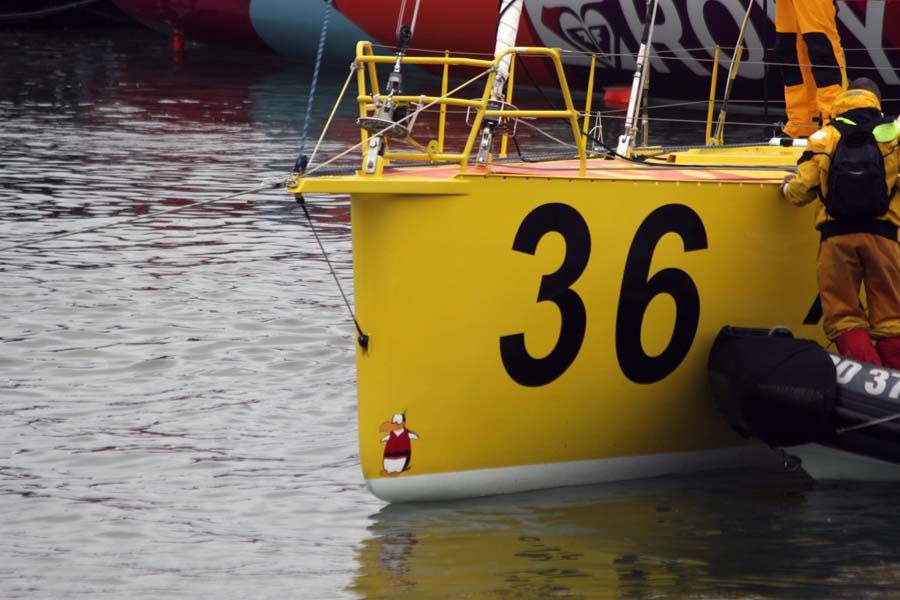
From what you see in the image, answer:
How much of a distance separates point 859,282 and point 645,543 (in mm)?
1611

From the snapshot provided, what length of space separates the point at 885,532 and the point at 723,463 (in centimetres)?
104

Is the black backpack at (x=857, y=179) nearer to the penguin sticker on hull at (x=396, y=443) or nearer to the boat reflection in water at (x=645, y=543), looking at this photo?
the boat reflection in water at (x=645, y=543)

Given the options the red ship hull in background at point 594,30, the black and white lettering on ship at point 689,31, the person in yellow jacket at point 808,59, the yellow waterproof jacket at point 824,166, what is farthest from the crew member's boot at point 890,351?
the black and white lettering on ship at point 689,31

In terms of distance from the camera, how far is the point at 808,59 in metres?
8.30

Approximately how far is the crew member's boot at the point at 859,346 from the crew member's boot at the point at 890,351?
70 millimetres

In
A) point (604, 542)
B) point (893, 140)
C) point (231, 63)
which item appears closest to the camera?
point (604, 542)

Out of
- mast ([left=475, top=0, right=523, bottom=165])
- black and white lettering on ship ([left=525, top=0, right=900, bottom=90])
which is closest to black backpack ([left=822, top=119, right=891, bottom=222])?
mast ([left=475, top=0, right=523, bottom=165])

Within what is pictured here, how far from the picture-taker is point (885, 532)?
5.95m

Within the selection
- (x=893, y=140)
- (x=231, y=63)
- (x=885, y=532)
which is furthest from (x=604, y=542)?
(x=231, y=63)

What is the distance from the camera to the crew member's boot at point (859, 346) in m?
6.54

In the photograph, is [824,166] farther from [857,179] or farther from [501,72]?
[501,72]

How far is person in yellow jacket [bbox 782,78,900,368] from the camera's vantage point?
632 cm

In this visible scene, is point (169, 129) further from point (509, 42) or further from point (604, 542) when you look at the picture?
point (604, 542)

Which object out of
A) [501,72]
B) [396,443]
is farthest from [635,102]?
[396,443]
